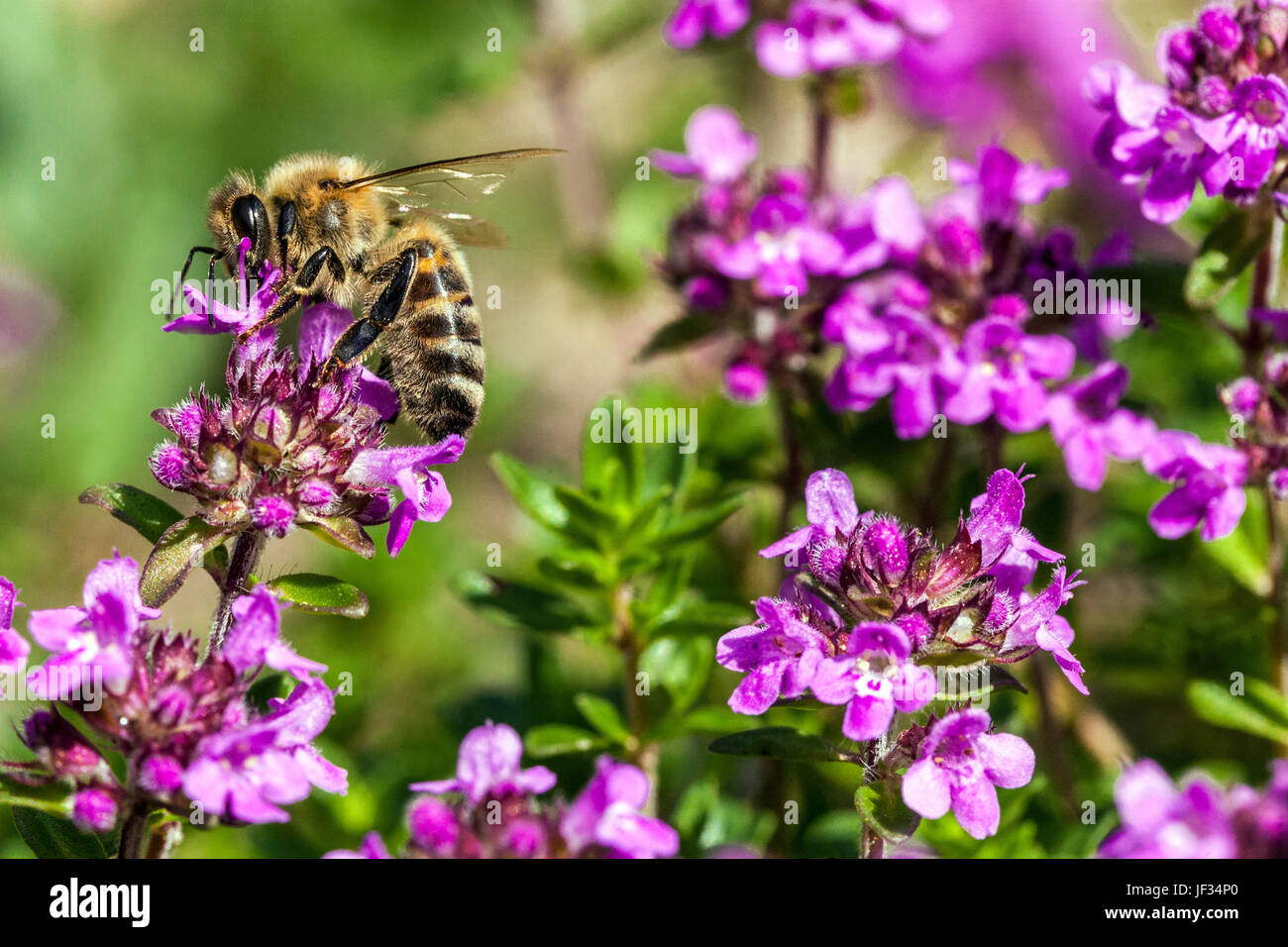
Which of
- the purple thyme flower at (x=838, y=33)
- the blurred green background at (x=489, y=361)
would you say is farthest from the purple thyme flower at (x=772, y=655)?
the purple thyme flower at (x=838, y=33)

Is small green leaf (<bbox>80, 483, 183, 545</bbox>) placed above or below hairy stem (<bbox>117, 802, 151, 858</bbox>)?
above

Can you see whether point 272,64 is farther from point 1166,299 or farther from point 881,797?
point 881,797

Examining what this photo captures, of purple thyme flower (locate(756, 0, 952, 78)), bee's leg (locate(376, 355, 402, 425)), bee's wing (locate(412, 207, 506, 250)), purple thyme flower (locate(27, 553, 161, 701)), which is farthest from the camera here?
purple thyme flower (locate(756, 0, 952, 78))

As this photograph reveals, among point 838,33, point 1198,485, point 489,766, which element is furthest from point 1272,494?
point 489,766

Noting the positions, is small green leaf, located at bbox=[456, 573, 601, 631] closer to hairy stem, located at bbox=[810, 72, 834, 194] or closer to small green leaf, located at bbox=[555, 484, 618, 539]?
small green leaf, located at bbox=[555, 484, 618, 539]

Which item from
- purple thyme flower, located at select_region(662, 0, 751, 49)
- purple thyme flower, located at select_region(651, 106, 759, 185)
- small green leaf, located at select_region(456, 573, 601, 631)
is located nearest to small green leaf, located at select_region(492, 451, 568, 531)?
small green leaf, located at select_region(456, 573, 601, 631)

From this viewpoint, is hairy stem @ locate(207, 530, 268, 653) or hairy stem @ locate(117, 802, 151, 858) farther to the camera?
hairy stem @ locate(207, 530, 268, 653)
